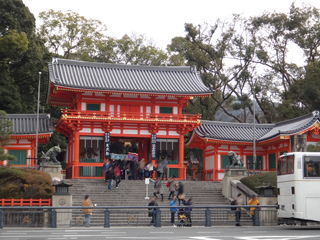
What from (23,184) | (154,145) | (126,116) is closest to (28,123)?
(126,116)

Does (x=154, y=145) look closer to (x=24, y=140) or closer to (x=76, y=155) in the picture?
(x=76, y=155)

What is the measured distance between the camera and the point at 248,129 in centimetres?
4747

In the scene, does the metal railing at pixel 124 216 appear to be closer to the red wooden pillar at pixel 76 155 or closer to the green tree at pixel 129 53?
the red wooden pillar at pixel 76 155

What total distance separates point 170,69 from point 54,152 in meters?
16.0

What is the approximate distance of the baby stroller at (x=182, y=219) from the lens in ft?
79.9

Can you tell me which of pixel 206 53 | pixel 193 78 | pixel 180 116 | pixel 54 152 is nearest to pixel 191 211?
pixel 54 152

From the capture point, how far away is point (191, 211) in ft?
82.0

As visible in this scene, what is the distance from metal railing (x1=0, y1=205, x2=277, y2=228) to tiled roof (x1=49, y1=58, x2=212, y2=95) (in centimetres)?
1811

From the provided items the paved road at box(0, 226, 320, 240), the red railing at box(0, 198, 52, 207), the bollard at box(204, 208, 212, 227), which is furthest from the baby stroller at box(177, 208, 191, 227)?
the red railing at box(0, 198, 52, 207)

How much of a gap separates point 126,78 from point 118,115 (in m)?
4.72

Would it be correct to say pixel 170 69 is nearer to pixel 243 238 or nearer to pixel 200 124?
pixel 200 124

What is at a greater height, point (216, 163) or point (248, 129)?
point (248, 129)

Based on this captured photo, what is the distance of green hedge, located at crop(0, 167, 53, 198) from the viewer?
93.8ft

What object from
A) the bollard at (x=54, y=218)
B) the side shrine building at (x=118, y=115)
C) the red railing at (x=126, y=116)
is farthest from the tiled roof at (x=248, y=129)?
the bollard at (x=54, y=218)
